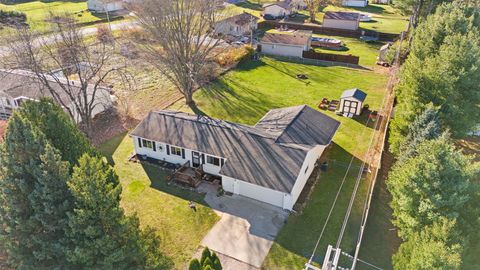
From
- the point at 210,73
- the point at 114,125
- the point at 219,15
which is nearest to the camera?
the point at 114,125

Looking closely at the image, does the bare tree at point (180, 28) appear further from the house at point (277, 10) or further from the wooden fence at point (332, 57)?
the house at point (277, 10)

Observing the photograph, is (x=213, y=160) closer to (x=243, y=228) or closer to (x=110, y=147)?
(x=243, y=228)

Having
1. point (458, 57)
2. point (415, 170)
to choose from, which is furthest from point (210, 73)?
point (415, 170)

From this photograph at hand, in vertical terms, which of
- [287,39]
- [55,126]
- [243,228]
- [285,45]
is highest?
[55,126]

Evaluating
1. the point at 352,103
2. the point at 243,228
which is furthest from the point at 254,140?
the point at 352,103

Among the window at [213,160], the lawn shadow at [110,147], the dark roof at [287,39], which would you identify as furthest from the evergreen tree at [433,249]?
the dark roof at [287,39]

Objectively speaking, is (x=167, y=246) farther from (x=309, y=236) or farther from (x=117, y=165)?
(x=117, y=165)
